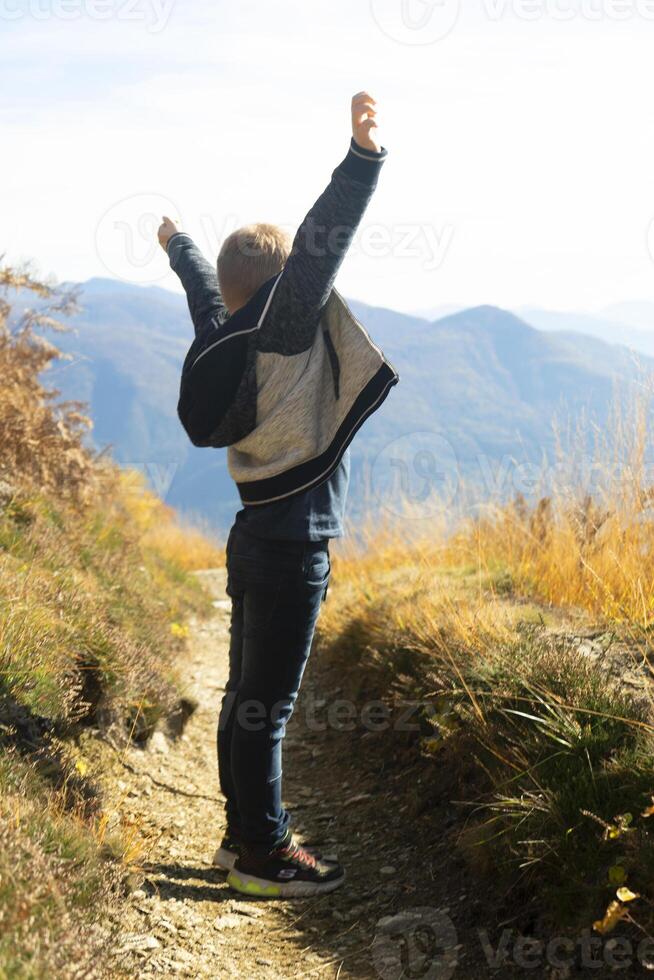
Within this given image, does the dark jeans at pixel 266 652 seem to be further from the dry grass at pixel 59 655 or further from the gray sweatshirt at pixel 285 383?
the dry grass at pixel 59 655

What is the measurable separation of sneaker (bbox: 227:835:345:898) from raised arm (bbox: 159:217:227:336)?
187cm

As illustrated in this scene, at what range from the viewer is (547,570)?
5.30 metres

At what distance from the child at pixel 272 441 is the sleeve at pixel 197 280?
0.02 metres

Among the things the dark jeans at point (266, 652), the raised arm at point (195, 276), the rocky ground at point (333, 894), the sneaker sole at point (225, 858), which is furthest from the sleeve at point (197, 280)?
the sneaker sole at point (225, 858)

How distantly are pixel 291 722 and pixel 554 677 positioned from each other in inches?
98.6

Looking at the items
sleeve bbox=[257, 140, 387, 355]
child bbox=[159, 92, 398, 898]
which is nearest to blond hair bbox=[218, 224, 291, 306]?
child bbox=[159, 92, 398, 898]

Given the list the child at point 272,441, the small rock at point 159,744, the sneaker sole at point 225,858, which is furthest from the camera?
the small rock at point 159,744

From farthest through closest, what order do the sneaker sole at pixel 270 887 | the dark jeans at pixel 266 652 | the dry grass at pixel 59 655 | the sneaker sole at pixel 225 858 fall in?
the sneaker sole at pixel 225 858
the sneaker sole at pixel 270 887
the dark jeans at pixel 266 652
the dry grass at pixel 59 655

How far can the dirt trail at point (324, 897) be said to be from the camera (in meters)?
2.77

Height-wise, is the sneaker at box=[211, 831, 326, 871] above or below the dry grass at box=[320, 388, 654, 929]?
below

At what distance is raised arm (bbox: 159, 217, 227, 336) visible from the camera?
320cm

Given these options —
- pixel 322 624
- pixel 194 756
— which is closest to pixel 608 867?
pixel 194 756

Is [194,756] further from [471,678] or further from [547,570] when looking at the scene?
[547,570]

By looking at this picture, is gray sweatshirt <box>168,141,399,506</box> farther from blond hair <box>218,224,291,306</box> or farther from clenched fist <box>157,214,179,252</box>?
clenched fist <box>157,214,179,252</box>
